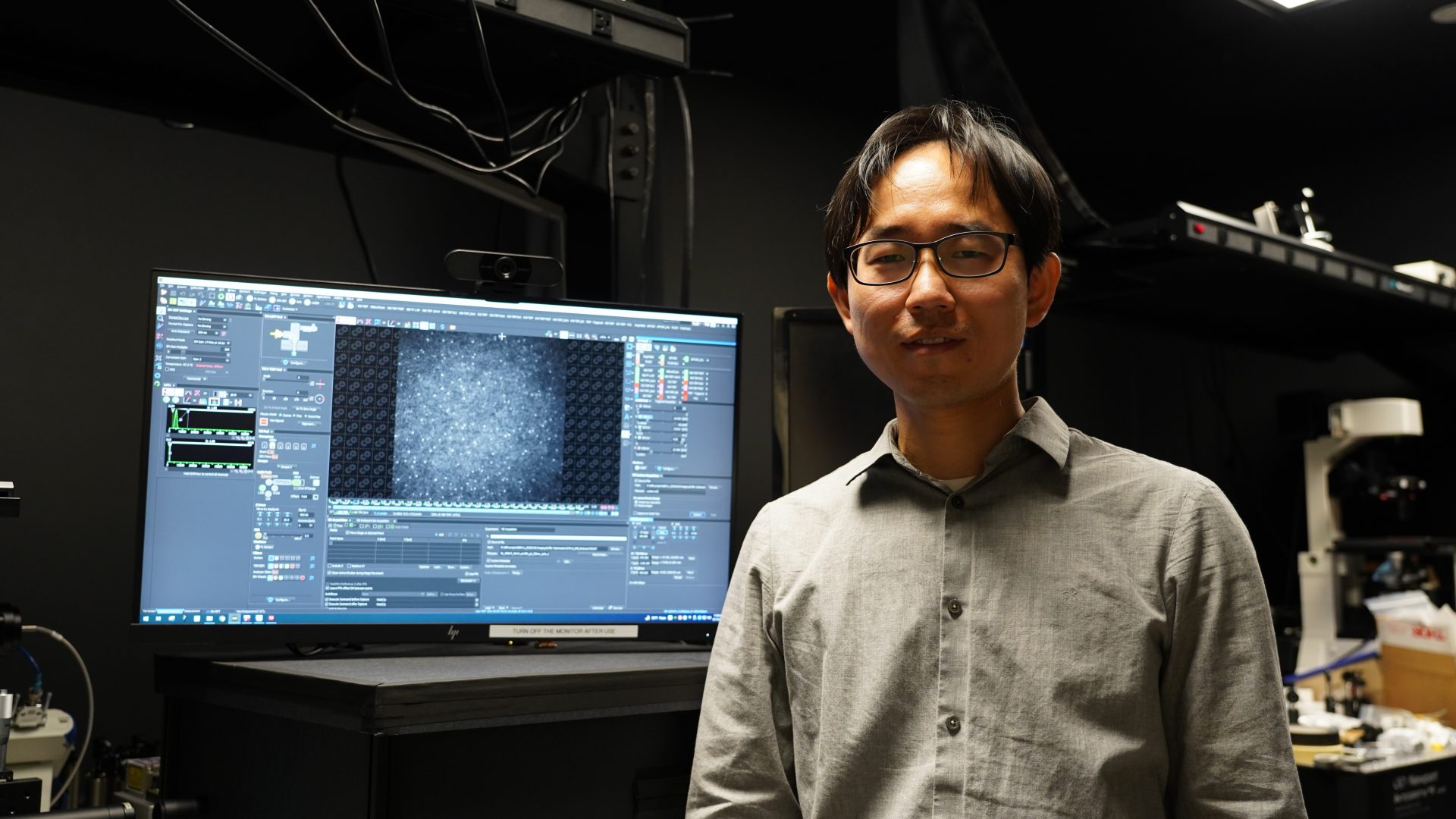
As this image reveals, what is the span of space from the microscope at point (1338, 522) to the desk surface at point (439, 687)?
2.11 meters

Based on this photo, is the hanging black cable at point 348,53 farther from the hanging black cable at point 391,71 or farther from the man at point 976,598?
the man at point 976,598

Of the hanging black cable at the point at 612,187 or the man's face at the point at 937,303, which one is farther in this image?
the hanging black cable at the point at 612,187

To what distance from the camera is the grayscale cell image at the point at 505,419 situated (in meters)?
1.34

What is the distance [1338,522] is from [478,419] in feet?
8.03

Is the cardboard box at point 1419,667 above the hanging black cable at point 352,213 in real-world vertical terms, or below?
below

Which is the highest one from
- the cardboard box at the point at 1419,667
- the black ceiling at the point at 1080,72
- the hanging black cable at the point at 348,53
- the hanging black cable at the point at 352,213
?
the black ceiling at the point at 1080,72

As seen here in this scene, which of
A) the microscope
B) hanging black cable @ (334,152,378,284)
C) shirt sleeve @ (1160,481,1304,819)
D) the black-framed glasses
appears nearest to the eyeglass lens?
the black-framed glasses

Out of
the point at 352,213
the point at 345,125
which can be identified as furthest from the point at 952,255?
the point at 352,213

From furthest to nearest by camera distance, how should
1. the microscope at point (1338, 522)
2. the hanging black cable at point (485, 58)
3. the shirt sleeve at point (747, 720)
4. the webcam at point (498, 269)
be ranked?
the microscope at point (1338, 522)
the webcam at point (498, 269)
the hanging black cable at point (485, 58)
the shirt sleeve at point (747, 720)

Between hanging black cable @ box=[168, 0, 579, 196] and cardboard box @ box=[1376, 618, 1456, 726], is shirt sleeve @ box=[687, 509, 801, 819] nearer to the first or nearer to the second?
hanging black cable @ box=[168, 0, 579, 196]

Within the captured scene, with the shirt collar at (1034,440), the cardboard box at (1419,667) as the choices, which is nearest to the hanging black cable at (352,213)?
the shirt collar at (1034,440)

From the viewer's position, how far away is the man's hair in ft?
3.34

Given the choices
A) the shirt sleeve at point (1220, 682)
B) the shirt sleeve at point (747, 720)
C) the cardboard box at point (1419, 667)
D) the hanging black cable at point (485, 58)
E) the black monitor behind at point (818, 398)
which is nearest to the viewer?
the shirt sleeve at point (1220, 682)

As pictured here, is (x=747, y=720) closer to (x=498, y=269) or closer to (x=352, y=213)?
(x=498, y=269)
